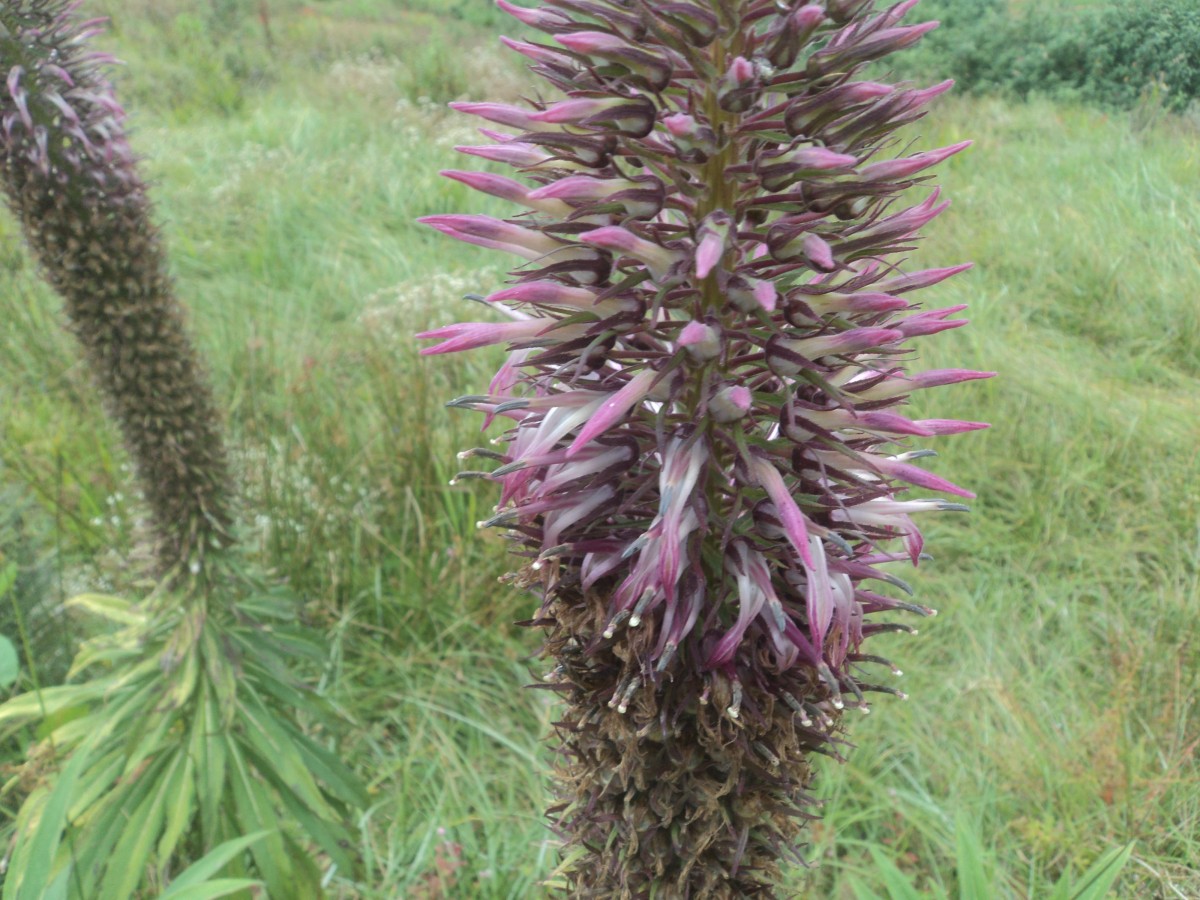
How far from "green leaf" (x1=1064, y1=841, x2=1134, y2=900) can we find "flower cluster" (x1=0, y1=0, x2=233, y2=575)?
2.76 m

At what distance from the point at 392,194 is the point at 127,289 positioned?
212 inches

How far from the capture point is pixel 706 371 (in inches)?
49.0

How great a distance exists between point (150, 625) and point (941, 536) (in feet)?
11.5

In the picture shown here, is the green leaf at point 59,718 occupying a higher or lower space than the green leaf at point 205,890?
lower

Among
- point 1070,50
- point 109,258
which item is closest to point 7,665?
point 109,258

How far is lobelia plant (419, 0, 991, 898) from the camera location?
3.84 feet

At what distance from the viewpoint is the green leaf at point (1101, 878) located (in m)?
1.63

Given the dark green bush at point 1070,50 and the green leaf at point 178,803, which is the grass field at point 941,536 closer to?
the dark green bush at point 1070,50

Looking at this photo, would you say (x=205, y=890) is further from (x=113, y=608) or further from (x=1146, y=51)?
(x=1146, y=51)

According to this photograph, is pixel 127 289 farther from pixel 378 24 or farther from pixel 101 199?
pixel 378 24

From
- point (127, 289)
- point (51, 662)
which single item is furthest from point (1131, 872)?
point (51, 662)

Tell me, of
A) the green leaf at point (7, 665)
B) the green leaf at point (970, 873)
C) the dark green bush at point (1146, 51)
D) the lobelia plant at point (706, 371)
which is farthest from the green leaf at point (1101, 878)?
the green leaf at point (7, 665)

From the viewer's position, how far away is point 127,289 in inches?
107

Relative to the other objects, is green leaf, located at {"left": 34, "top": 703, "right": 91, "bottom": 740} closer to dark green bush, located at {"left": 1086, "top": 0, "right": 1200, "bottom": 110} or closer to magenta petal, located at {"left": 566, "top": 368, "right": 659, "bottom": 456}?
magenta petal, located at {"left": 566, "top": 368, "right": 659, "bottom": 456}
